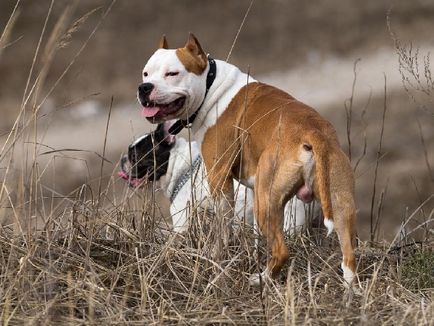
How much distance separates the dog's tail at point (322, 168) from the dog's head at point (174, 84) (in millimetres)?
1107

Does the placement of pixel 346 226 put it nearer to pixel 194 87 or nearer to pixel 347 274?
pixel 347 274

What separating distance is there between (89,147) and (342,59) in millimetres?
5805

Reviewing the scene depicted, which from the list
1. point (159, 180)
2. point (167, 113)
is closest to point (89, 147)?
point (159, 180)

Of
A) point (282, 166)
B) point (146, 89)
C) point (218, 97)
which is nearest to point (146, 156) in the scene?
point (218, 97)

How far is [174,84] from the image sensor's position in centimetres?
645

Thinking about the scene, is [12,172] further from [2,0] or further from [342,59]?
[2,0]

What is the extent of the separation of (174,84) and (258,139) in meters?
0.69

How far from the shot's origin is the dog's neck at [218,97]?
21.4 ft

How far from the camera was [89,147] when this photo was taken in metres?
17.1

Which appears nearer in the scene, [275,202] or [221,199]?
[275,202]

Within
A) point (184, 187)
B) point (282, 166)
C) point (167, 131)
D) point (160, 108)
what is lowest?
point (184, 187)

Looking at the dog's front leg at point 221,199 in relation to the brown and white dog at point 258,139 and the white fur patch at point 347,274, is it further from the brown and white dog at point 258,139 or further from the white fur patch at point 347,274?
the white fur patch at point 347,274

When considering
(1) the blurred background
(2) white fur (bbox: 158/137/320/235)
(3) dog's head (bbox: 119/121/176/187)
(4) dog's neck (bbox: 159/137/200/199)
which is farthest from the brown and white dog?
(1) the blurred background

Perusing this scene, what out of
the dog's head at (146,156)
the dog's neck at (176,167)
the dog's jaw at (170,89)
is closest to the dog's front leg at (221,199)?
the dog's jaw at (170,89)
